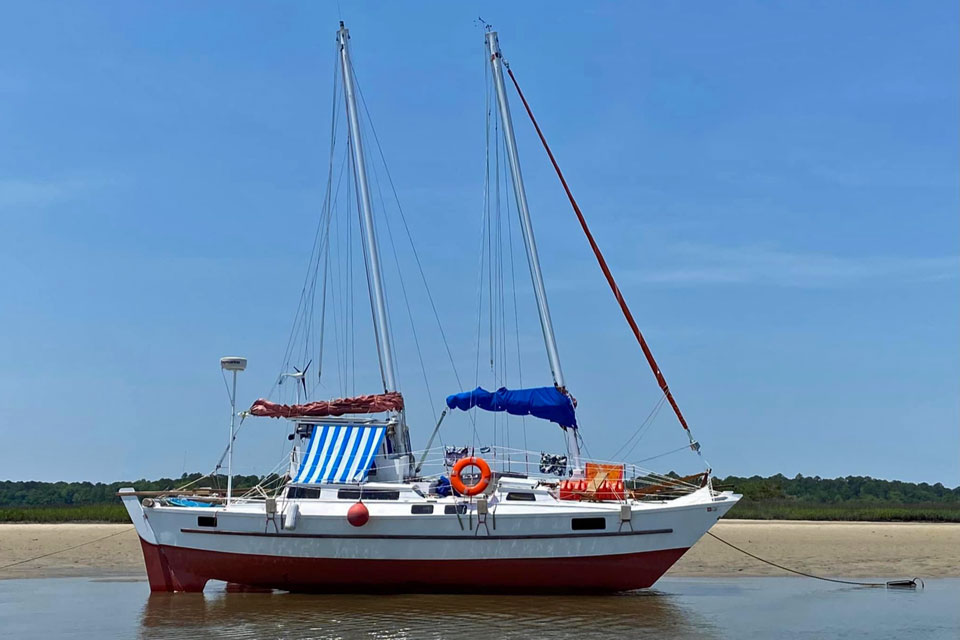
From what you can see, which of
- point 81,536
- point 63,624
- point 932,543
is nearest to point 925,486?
point 932,543

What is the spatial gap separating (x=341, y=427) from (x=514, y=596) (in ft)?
22.1

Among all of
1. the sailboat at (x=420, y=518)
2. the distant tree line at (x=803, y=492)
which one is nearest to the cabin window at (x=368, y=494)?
the sailboat at (x=420, y=518)

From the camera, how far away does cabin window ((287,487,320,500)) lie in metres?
26.5

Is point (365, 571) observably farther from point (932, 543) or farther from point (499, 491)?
point (932, 543)

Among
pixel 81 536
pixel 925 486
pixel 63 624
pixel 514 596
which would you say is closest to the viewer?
pixel 63 624

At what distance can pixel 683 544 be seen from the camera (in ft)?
83.0

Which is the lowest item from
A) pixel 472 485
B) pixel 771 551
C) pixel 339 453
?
pixel 771 551

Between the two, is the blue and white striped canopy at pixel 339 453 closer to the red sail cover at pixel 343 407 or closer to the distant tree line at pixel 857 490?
the red sail cover at pixel 343 407

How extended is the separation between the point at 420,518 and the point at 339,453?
136 inches

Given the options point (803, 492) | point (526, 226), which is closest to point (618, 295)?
point (526, 226)

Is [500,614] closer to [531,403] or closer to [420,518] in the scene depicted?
[420,518]

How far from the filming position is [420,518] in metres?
25.0

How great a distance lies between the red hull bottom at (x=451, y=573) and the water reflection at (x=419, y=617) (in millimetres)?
432

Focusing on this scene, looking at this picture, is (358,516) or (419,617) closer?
(419,617)
